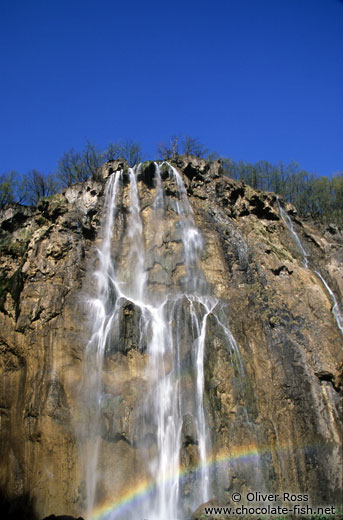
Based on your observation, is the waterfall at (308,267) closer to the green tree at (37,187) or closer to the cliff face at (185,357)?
the cliff face at (185,357)

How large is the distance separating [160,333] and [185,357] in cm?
167

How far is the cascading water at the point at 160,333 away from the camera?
49.8ft

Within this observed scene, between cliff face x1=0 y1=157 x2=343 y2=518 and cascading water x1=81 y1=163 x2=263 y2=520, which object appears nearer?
cascading water x1=81 y1=163 x2=263 y2=520

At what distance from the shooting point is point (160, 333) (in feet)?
59.9

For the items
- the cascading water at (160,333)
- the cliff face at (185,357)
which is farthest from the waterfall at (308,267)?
the cascading water at (160,333)

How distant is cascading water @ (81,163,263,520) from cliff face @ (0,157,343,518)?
175mm

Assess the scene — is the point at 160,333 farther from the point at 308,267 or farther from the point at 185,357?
the point at 308,267

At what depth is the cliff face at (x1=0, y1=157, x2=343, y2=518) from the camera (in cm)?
1534

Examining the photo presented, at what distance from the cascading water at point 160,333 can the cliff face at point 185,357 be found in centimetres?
18

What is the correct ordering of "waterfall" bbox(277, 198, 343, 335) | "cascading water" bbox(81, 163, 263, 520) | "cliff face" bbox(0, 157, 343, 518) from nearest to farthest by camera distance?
"cascading water" bbox(81, 163, 263, 520) < "cliff face" bbox(0, 157, 343, 518) < "waterfall" bbox(277, 198, 343, 335)

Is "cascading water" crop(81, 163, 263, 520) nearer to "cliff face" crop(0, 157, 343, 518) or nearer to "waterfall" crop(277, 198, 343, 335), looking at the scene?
"cliff face" crop(0, 157, 343, 518)

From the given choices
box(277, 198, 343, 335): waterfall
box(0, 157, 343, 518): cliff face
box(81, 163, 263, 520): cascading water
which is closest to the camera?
box(81, 163, 263, 520): cascading water

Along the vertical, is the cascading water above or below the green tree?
below

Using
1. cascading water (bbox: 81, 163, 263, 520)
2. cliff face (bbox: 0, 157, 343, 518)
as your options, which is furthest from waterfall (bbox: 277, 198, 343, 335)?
cascading water (bbox: 81, 163, 263, 520)
